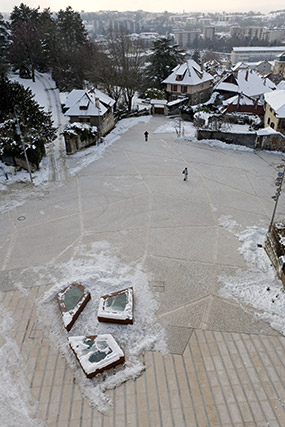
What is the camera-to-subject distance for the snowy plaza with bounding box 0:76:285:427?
31.5 ft

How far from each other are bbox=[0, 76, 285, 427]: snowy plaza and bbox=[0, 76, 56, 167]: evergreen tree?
242 centimetres

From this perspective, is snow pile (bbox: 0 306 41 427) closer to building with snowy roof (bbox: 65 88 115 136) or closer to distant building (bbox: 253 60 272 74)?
building with snowy roof (bbox: 65 88 115 136)

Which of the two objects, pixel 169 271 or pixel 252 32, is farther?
pixel 252 32

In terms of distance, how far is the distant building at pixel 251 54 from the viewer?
11706cm

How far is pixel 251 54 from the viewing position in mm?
118375

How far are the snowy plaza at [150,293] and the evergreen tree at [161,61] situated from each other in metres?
31.5

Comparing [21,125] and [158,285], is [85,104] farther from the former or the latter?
[158,285]

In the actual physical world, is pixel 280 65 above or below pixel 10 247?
above

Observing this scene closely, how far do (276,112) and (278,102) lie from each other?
2.19 metres

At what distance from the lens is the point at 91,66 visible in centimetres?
4778

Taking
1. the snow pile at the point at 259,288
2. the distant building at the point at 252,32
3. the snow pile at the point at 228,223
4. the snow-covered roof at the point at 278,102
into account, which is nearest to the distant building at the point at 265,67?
the snow-covered roof at the point at 278,102

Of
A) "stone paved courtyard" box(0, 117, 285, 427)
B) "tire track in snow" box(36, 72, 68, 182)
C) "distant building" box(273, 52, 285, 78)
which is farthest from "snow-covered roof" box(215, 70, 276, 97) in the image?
"distant building" box(273, 52, 285, 78)

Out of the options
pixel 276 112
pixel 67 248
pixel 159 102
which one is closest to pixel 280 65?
pixel 159 102

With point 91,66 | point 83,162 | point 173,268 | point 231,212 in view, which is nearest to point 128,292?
point 173,268
